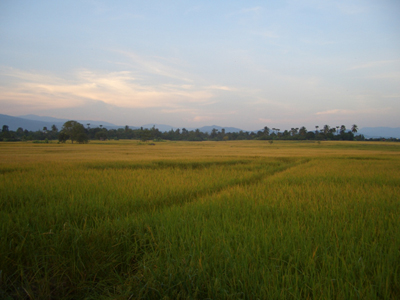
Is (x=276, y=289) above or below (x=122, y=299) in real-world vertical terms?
above

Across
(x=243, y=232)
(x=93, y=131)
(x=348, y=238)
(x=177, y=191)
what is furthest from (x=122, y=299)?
(x=93, y=131)

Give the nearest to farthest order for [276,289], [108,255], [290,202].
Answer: [276,289]
[108,255]
[290,202]

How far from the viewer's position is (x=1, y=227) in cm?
297

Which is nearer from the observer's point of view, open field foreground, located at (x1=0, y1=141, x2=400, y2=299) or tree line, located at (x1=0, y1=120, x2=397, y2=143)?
open field foreground, located at (x1=0, y1=141, x2=400, y2=299)

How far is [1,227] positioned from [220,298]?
10.8ft

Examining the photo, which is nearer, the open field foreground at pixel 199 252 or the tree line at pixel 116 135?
the open field foreground at pixel 199 252

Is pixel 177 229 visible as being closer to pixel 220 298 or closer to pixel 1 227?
pixel 220 298

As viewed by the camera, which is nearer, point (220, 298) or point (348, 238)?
point (220, 298)

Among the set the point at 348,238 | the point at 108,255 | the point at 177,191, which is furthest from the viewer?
the point at 177,191

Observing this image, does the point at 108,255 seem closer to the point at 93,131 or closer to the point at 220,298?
the point at 220,298

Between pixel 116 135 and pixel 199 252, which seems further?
pixel 116 135

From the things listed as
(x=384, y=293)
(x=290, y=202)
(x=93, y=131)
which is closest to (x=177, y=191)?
(x=290, y=202)

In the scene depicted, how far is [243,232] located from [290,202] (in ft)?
6.93

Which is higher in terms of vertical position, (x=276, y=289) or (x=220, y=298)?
(x=276, y=289)
